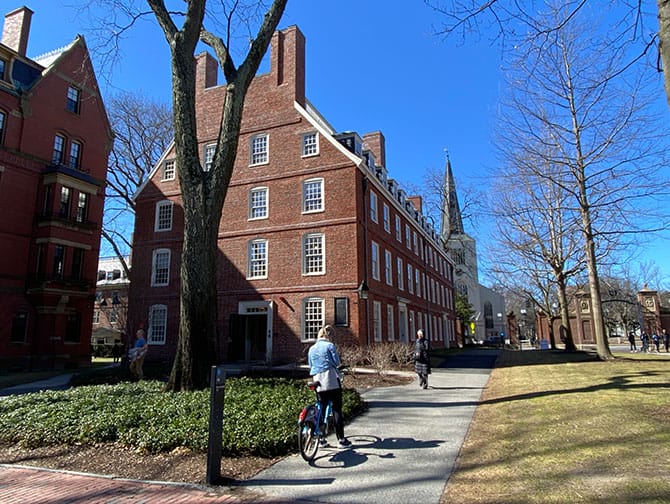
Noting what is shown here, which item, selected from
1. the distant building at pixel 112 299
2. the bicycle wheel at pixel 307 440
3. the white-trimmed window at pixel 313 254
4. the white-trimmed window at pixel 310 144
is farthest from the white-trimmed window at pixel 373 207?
the distant building at pixel 112 299

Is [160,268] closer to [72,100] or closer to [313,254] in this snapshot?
[313,254]

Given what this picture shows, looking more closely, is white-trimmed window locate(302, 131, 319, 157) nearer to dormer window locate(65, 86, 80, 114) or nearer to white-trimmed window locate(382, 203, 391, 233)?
white-trimmed window locate(382, 203, 391, 233)

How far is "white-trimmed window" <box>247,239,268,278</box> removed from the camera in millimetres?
22312

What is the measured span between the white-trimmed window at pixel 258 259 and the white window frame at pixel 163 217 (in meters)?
5.79

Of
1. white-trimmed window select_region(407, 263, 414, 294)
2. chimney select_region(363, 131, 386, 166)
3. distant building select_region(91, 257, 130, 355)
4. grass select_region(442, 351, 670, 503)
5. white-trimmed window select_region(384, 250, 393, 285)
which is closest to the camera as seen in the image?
grass select_region(442, 351, 670, 503)

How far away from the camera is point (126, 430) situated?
702 cm

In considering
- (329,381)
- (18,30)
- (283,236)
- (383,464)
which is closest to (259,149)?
(283,236)

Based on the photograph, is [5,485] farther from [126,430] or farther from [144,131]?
[144,131]

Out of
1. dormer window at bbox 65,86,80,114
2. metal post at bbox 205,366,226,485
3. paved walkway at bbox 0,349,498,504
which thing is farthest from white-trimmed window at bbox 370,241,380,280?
dormer window at bbox 65,86,80,114

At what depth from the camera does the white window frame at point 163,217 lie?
25281mm

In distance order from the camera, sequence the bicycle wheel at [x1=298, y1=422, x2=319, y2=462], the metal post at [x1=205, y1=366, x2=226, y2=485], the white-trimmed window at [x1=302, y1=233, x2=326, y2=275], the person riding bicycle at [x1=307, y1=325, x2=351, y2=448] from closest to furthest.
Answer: the metal post at [x1=205, y1=366, x2=226, y2=485], the bicycle wheel at [x1=298, y1=422, x2=319, y2=462], the person riding bicycle at [x1=307, y1=325, x2=351, y2=448], the white-trimmed window at [x1=302, y1=233, x2=326, y2=275]

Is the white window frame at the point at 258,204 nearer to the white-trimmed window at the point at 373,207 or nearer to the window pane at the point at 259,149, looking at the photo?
the window pane at the point at 259,149

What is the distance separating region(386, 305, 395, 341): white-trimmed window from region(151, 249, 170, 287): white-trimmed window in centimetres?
1237

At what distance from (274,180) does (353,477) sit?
18990 millimetres
